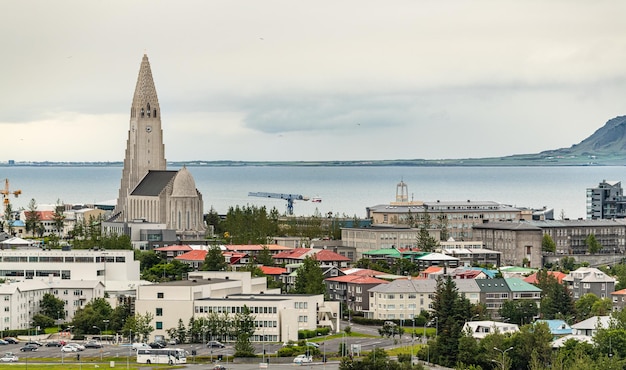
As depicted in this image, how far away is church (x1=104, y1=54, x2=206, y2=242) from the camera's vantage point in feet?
471

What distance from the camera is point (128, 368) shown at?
2869 inches

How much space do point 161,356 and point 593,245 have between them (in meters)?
66.7

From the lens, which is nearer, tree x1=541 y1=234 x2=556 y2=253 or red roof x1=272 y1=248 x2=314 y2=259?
red roof x1=272 y1=248 x2=314 y2=259

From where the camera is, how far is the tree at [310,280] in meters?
94.8

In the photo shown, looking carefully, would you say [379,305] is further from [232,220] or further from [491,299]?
[232,220]

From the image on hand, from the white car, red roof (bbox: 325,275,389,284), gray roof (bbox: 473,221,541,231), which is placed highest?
gray roof (bbox: 473,221,541,231)

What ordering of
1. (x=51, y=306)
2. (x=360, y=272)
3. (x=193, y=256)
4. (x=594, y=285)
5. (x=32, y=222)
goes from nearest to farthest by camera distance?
1. (x=51, y=306)
2. (x=594, y=285)
3. (x=360, y=272)
4. (x=193, y=256)
5. (x=32, y=222)

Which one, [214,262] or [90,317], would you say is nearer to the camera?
[90,317]

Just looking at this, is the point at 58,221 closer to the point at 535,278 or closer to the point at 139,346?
the point at 535,278

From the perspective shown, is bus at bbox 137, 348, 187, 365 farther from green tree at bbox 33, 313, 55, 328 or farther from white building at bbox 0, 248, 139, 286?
white building at bbox 0, 248, 139, 286

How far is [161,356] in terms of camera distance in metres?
75.4

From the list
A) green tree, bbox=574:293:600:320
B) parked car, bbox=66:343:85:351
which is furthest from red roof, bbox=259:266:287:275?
parked car, bbox=66:343:85:351

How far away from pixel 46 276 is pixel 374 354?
36203mm

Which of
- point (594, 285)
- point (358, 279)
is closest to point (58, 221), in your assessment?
point (358, 279)
